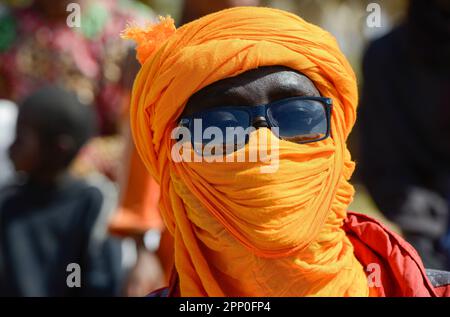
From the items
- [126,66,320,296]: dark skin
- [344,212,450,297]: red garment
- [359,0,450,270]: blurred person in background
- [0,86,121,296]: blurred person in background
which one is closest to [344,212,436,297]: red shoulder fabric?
[344,212,450,297]: red garment

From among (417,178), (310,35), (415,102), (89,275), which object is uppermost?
(310,35)

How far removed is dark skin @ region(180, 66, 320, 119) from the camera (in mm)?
2885

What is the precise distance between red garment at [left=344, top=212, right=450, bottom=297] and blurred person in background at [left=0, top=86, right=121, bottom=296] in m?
2.58

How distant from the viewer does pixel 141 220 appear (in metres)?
5.16

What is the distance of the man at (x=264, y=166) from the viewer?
283 centimetres

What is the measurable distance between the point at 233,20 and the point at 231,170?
0.41 meters

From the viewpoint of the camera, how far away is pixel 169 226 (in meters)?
3.07

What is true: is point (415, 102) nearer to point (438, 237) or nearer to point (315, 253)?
point (438, 237)

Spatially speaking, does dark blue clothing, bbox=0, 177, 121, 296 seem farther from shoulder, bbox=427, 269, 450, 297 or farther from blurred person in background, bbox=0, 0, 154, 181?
shoulder, bbox=427, 269, 450, 297

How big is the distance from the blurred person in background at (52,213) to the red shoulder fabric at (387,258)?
258cm

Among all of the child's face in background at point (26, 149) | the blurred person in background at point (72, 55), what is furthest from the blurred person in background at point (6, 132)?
the child's face in background at point (26, 149)

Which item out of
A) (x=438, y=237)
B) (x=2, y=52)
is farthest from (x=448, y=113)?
(x=2, y=52)

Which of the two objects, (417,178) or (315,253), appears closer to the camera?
(315,253)

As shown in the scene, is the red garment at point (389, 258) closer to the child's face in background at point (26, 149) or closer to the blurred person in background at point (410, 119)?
the blurred person in background at point (410, 119)
